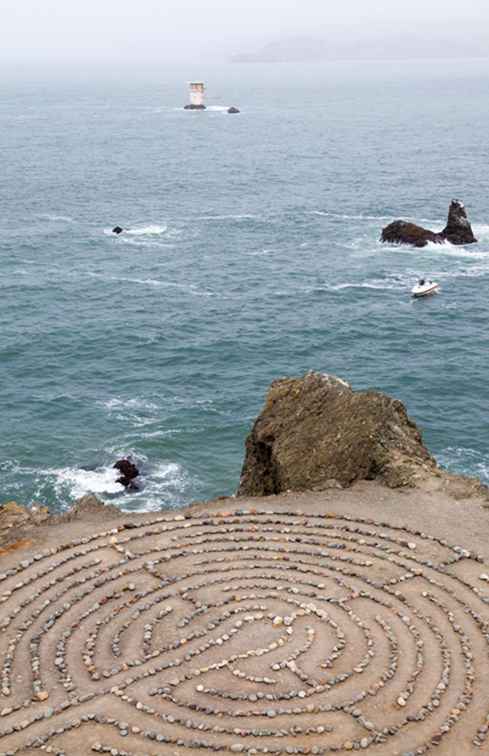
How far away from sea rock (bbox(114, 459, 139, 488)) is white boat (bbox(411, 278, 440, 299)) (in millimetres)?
38635

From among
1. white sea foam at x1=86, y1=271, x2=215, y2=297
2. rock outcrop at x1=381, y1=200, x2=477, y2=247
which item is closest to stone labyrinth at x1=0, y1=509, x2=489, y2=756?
white sea foam at x1=86, y1=271, x2=215, y2=297

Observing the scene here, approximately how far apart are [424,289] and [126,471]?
40.1m

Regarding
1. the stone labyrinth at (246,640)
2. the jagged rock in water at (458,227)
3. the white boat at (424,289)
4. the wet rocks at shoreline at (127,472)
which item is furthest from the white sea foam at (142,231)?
the stone labyrinth at (246,640)

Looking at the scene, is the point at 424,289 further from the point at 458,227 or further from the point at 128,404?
the point at 128,404

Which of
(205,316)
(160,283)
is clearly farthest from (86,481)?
(160,283)

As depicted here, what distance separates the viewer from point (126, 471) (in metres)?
58.8

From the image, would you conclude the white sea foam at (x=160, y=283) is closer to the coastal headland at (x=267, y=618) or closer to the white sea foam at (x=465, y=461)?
the white sea foam at (x=465, y=461)

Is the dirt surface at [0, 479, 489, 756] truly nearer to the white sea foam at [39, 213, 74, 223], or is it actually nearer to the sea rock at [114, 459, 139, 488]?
the sea rock at [114, 459, 139, 488]

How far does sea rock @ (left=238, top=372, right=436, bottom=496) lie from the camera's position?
44656 millimetres

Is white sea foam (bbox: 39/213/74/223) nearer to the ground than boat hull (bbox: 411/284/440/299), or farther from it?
farther from it

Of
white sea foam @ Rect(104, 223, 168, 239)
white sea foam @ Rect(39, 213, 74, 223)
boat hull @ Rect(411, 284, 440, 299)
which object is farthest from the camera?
white sea foam @ Rect(39, 213, 74, 223)

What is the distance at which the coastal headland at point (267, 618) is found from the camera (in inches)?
1121

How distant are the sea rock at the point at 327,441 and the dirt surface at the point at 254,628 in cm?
219

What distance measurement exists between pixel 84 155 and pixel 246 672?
149032 millimetres
